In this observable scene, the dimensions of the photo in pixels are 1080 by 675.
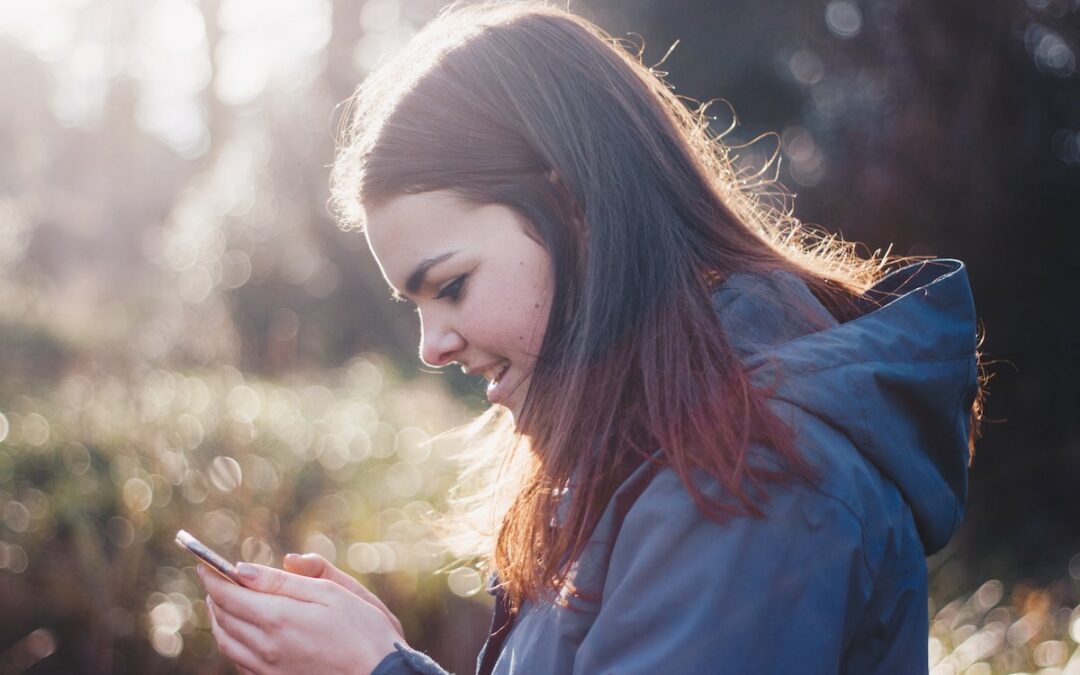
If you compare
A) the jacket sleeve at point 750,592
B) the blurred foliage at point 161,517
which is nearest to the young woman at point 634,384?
the jacket sleeve at point 750,592

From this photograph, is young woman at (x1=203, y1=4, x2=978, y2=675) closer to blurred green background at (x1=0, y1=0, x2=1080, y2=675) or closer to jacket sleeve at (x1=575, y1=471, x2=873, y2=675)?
jacket sleeve at (x1=575, y1=471, x2=873, y2=675)

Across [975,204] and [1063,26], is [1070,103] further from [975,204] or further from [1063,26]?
[975,204]

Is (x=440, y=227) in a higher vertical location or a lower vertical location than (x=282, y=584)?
higher

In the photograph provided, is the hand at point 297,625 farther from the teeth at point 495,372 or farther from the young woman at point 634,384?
the teeth at point 495,372

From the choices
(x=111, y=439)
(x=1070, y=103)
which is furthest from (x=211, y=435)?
(x=1070, y=103)

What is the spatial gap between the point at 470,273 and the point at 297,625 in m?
0.70

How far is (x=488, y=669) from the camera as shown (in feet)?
6.30

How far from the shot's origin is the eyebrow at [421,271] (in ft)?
5.99

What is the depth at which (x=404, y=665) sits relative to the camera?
5.37 ft

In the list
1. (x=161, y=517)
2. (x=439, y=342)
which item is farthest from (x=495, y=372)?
(x=161, y=517)

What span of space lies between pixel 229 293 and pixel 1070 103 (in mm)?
9661

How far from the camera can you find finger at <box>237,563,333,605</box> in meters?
1.72

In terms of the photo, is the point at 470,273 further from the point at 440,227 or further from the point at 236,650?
the point at 236,650

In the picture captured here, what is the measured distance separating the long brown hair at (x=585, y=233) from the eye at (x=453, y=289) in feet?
0.51
